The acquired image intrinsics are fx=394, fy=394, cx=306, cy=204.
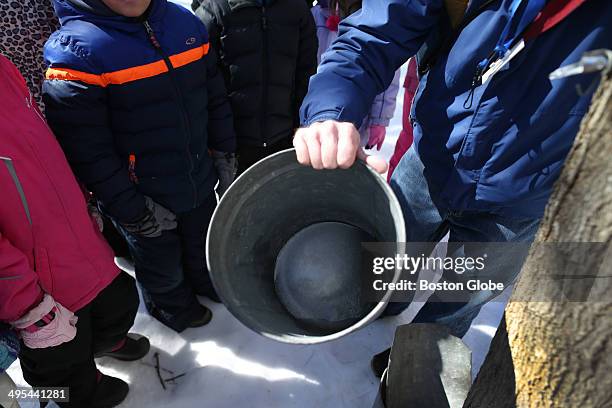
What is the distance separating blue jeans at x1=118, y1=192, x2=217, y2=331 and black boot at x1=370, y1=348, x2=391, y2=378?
91 cm

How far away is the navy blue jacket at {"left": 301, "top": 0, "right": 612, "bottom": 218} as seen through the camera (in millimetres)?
915

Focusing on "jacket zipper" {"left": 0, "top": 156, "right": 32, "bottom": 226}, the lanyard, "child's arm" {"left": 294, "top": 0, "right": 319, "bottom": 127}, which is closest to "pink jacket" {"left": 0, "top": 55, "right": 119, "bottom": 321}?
"jacket zipper" {"left": 0, "top": 156, "right": 32, "bottom": 226}

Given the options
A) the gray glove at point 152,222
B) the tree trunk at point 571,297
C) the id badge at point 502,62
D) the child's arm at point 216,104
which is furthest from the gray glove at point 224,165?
the tree trunk at point 571,297

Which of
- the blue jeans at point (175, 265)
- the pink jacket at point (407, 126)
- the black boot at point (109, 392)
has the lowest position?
the black boot at point (109, 392)

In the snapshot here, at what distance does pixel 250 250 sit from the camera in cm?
125

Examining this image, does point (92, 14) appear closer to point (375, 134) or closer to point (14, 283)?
point (14, 283)

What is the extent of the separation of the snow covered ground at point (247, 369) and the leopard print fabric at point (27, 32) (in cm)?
125

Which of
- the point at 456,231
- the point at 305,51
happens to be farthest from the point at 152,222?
the point at 456,231

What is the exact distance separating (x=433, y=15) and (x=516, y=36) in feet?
0.88

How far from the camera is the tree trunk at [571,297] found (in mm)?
481

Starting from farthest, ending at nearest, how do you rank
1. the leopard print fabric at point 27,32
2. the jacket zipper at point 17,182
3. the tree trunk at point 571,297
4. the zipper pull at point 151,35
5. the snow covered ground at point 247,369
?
the snow covered ground at point 247,369 < the leopard print fabric at point 27,32 < the zipper pull at point 151,35 < the jacket zipper at point 17,182 < the tree trunk at point 571,297

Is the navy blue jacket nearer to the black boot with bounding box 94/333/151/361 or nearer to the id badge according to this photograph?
the id badge

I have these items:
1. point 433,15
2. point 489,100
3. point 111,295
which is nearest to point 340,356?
point 111,295

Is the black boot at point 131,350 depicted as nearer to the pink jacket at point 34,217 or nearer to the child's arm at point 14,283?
the pink jacket at point 34,217
